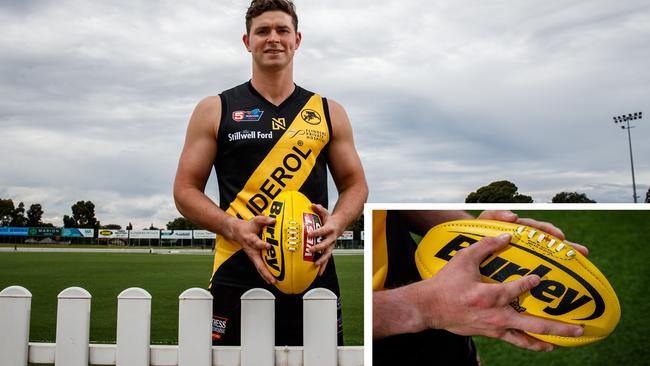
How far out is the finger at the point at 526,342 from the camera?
6.11 feet

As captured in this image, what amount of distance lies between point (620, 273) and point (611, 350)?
26 cm

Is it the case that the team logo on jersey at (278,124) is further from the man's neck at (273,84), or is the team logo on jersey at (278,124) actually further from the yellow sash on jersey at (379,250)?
the yellow sash on jersey at (379,250)

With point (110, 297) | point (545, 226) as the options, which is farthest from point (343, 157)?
point (110, 297)

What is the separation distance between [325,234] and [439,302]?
83 centimetres

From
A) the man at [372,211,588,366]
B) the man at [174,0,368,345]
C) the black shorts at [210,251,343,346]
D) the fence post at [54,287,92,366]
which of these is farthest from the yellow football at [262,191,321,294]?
the fence post at [54,287,92,366]

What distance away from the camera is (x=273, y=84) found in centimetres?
309

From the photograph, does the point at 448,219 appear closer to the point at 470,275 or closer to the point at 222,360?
the point at 470,275

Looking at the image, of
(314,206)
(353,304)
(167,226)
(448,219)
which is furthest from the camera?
(167,226)

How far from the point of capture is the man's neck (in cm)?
307

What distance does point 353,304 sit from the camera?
10.1 meters

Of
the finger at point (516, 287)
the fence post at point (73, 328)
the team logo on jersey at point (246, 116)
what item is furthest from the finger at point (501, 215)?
the fence post at point (73, 328)

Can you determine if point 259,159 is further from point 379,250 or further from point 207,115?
point 379,250

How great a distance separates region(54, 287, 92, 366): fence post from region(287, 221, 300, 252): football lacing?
48.3 inches

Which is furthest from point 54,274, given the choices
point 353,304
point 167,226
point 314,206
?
point 167,226
